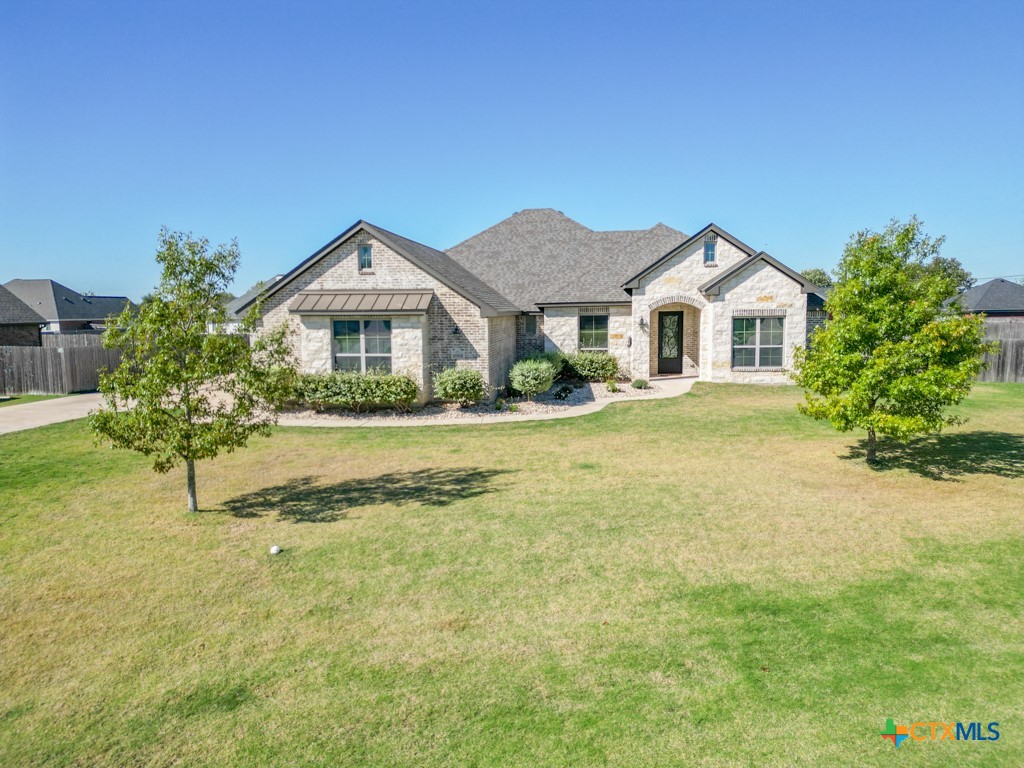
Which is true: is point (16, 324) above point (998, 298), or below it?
below

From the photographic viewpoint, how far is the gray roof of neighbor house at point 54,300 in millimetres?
50500

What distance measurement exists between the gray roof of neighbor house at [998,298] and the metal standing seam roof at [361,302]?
42.6 metres

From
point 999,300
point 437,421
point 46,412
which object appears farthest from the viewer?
point 999,300

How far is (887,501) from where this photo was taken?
1011 cm

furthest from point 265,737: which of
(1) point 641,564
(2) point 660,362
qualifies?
(2) point 660,362

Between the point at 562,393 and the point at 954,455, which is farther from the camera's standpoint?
the point at 562,393

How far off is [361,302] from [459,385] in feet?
12.7

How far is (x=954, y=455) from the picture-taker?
512 inches

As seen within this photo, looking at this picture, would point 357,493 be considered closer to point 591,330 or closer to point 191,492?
point 191,492

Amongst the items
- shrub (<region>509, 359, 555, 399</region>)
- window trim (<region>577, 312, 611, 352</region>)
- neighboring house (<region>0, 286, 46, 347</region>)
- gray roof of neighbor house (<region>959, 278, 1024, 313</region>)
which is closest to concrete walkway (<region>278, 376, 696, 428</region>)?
shrub (<region>509, 359, 555, 399</region>)

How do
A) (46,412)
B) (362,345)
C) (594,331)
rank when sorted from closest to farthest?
(362,345) < (46,412) < (594,331)

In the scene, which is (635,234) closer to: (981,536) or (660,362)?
(660,362)

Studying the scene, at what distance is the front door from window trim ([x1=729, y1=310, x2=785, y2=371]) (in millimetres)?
3267

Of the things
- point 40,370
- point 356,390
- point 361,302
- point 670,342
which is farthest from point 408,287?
point 40,370
